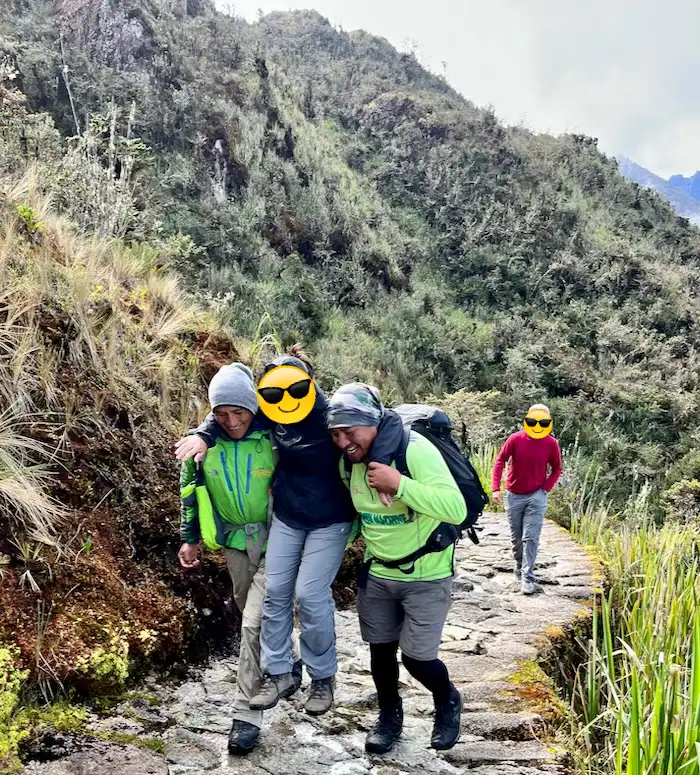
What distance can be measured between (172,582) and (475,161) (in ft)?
95.0

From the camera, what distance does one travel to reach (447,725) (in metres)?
2.91

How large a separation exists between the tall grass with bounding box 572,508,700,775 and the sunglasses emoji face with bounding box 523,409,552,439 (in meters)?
1.18

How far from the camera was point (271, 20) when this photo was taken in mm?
46250

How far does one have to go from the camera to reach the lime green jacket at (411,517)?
8.50 feet

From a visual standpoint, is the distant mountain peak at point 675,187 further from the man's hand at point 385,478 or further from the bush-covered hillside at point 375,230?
the man's hand at point 385,478

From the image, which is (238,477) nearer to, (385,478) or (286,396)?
(286,396)

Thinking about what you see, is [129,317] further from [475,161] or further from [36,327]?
[475,161]

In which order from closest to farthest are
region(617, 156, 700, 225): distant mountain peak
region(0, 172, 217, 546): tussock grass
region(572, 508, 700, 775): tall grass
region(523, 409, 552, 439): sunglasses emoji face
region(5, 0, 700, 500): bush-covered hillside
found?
1. region(572, 508, 700, 775): tall grass
2. region(0, 172, 217, 546): tussock grass
3. region(523, 409, 552, 439): sunglasses emoji face
4. region(5, 0, 700, 500): bush-covered hillside
5. region(617, 156, 700, 225): distant mountain peak

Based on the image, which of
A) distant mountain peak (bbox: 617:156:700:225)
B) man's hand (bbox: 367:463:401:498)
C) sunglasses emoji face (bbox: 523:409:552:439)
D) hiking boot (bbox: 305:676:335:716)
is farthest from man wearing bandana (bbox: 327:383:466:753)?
distant mountain peak (bbox: 617:156:700:225)

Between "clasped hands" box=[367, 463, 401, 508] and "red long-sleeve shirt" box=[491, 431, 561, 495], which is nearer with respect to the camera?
"clasped hands" box=[367, 463, 401, 508]

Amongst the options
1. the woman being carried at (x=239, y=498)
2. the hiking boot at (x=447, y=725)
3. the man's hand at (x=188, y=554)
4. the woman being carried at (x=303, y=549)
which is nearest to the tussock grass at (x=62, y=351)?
the man's hand at (x=188, y=554)

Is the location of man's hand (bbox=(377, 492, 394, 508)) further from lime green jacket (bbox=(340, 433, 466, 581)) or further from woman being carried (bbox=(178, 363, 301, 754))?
woman being carried (bbox=(178, 363, 301, 754))

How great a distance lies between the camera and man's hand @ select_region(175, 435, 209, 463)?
2.79 meters

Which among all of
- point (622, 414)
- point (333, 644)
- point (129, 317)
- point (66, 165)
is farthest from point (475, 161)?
point (333, 644)
